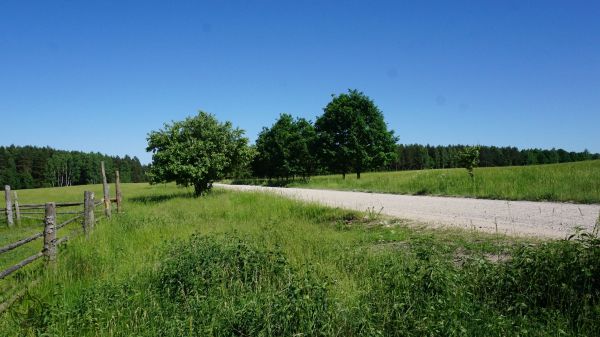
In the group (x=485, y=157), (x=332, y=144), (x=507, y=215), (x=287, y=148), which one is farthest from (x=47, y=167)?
(x=485, y=157)

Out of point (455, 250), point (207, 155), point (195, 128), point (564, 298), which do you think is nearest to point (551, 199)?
point (455, 250)

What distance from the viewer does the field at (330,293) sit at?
156 inches

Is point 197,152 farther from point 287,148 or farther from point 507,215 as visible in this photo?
point 287,148

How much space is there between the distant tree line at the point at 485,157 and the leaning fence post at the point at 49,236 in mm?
118020

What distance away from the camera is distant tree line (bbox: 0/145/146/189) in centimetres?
9681

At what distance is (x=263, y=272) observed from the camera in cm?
596

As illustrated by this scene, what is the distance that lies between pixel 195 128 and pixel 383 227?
18.4m

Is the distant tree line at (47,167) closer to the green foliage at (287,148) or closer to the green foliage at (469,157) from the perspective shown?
the green foliage at (287,148)

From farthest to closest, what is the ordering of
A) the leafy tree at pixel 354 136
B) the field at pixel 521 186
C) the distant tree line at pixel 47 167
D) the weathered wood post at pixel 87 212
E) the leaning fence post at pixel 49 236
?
1. the distant tree line at pixel 47 167
2. the leafy tree at pixel 354 136
3. the field at pixel 521 186
4. the weathered wood post at pixel 87 212
5. the leaning fence post at pixel 49 236

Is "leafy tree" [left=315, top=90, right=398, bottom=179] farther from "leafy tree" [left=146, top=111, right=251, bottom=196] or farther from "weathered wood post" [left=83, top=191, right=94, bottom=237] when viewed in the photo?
"weathered wood post" [left=83, top=191, right=94, bottom=237]

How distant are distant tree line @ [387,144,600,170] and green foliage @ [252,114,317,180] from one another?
75.9 metres

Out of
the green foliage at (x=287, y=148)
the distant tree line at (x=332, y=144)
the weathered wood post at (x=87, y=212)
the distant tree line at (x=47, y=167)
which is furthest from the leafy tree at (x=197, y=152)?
the distant tree line at (x=47, y=167)

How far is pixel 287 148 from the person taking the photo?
4912 cm

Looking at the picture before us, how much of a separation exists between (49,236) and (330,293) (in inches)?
257
